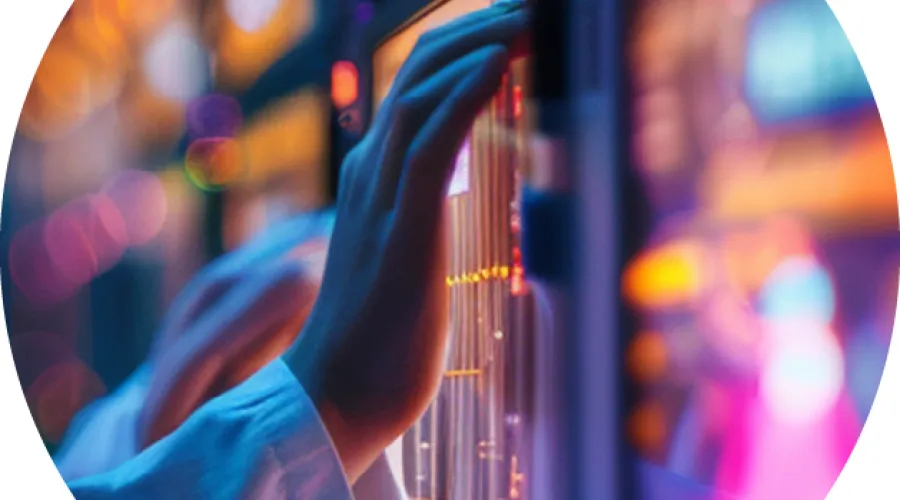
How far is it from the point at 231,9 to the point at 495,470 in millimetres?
541

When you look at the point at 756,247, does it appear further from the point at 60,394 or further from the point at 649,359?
the point at 60,394

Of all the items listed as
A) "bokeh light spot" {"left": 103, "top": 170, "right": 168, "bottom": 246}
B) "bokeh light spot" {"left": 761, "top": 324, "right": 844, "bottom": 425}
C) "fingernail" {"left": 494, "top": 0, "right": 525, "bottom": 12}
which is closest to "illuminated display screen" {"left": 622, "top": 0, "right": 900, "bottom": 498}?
"bokeh light spot" {"left": 761, "top": 324, "right": 844, "bottom": 425}

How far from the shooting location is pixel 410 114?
3.24 feet

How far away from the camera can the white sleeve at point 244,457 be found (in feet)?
3.10

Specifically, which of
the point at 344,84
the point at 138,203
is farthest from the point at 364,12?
the point at 138,203

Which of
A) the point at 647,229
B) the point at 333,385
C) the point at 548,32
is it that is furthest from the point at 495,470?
the point at 548,32

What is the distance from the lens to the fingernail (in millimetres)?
1021

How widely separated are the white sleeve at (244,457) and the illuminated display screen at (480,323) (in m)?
0.09

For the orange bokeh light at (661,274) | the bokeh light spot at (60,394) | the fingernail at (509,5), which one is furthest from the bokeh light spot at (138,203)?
the orange bokeh light at (661,274)

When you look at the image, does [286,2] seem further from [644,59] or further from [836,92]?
[836,92]

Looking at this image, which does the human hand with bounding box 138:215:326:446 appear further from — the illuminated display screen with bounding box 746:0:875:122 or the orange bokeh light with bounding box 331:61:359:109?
the illuminated display screen with bounding box 746:0:875:122

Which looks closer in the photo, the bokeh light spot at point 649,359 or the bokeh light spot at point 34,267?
the bokeh light spot at point 34,267

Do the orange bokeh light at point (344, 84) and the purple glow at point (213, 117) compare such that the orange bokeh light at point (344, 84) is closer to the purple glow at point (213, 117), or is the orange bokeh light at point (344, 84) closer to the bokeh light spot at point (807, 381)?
the purple glow at point (213, 117)

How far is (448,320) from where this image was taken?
0.99m
